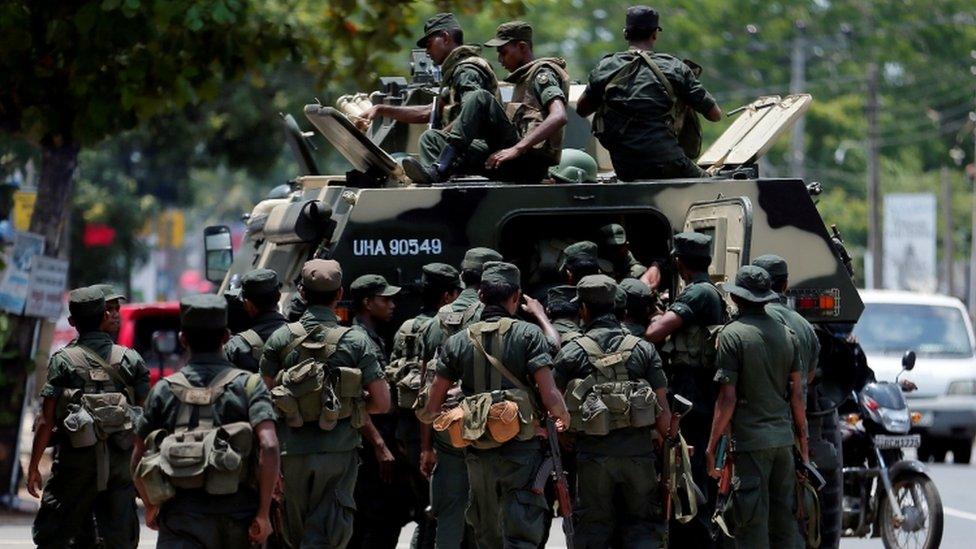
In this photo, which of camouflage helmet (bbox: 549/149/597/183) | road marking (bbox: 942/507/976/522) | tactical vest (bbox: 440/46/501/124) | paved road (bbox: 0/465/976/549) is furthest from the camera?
road marking (bbox: 942/507/976/522)

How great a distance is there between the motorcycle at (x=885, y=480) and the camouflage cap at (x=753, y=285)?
7.85 ft

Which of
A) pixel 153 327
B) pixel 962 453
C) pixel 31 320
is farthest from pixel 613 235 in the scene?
pixel 962 453

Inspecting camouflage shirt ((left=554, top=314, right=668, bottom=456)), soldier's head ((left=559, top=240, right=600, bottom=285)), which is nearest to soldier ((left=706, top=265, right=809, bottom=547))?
camouflage shirt ((left=554, top=314, right=668, bottom=456))

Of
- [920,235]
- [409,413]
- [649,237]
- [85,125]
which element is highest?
[920,235]

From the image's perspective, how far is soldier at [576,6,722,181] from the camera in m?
11.4

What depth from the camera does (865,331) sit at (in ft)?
67.9

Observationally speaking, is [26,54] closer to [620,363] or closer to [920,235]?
[620,363]

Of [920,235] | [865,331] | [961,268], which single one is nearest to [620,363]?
[865,331]

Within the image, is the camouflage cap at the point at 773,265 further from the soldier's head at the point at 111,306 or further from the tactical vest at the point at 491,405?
the soldier's head at the point at 111,306

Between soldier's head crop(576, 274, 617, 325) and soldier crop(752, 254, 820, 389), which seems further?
soldier crop(752, 254, 820, 389)

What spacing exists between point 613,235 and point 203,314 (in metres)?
3.73

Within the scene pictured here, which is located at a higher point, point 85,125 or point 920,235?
point 920,235

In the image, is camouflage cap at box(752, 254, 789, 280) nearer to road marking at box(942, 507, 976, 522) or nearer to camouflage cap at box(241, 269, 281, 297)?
camouflage cap at box(241, 269, 281, 297)

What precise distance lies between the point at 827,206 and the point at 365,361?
45.6m
